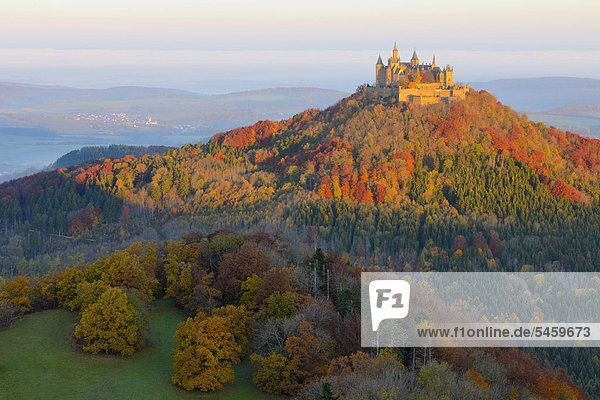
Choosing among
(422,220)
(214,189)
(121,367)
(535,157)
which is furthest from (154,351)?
(535,157)

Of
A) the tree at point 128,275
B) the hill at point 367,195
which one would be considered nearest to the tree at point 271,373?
the tree at point 128,275

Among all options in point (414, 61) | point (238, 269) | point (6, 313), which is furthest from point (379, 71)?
point (6, 313)

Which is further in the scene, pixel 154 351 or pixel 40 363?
pixel 154 351

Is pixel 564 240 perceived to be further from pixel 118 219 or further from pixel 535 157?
pixel 118 219

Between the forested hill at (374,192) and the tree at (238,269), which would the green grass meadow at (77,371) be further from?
the forested hill at (374,192)

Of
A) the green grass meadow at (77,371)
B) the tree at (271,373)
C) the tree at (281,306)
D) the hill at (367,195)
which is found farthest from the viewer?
the hill at (367,195)

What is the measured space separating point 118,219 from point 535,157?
8706cm

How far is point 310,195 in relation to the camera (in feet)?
403

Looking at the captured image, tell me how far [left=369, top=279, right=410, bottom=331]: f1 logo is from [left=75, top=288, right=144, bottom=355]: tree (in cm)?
1764

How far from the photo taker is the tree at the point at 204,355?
1650 inches

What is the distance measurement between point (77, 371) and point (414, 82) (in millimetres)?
111913

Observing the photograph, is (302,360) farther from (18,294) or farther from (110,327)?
(18,294)

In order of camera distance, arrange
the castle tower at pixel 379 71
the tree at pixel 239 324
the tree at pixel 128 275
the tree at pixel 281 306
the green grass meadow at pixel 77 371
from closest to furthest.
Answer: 1. the green grass meadow at pixel 77 371
2. the tree at pixel 239 324
3. the tree at pixel 281 306
4. the tree at pixel 128 275
5. the castle tower at pixel 379 71

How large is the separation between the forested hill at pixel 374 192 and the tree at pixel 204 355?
56.5m
